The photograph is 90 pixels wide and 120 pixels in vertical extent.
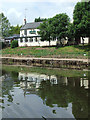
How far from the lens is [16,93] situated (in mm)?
17031

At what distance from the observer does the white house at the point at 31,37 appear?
214 feet

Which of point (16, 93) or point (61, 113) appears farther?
point (16, 93)

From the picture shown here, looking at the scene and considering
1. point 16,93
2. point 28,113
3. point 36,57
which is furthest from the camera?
point 36,57

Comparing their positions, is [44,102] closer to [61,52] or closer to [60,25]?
[61,52]

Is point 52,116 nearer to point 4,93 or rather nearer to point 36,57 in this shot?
point 4,93

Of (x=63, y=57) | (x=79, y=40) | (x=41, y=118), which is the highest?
(x=79, y=40)

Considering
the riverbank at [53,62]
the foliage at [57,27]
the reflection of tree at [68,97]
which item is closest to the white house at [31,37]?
the foliage at [57,27]

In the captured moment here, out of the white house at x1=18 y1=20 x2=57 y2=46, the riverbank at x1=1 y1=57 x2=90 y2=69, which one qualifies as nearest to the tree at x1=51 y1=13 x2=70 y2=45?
the white house at x1=18 y1=20 x2=57 y2=46

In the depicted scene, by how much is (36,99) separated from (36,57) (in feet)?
110

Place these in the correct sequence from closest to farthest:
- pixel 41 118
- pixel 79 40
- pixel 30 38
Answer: pixel 41 118, pixel 79 40, pixel 30 38

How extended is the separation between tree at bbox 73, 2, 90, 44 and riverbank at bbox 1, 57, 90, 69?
448 inches

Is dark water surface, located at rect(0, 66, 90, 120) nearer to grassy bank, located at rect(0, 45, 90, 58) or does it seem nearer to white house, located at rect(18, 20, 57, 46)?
grassy bank, located at rect(0, 45, 90, 58)

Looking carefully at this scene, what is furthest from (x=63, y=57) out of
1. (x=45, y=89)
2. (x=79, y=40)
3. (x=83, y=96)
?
(x=83, y=96)

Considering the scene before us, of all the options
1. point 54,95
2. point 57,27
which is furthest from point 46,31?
point 54,95
